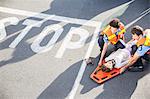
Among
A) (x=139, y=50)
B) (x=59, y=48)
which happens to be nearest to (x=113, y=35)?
(x=139, y=50)

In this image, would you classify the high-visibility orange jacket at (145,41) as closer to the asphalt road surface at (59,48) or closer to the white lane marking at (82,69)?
the asphalt road surface at (59,48)

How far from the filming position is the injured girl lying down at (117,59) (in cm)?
977

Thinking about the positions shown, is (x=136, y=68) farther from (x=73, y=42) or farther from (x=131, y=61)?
(x=73, y=42)

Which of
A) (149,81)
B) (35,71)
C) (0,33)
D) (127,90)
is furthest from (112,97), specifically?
(0,33)

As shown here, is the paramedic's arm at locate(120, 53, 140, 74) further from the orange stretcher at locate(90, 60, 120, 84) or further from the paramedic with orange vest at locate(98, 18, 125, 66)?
the paramedic with orange vest at locate(98, 18, 125, 66)

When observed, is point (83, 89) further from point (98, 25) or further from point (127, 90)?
point (98, 25)

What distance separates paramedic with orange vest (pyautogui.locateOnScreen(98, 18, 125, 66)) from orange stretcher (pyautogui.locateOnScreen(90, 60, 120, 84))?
1.11 feet

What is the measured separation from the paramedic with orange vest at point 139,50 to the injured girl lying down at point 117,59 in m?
0.14

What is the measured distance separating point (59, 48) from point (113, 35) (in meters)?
1.88

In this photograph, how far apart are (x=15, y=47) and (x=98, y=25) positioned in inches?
119

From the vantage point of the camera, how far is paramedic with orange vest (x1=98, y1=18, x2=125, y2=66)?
987 centimetres

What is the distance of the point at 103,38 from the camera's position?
10.1 meters

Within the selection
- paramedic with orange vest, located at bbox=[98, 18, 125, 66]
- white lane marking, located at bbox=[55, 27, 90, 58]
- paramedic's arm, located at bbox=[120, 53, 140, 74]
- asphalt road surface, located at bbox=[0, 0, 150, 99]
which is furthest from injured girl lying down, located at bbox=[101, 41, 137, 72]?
white lane marking, located at bbox=[55, 27, 90, 58]

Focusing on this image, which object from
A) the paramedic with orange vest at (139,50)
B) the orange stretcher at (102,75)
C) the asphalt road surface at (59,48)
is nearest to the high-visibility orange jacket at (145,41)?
the paramedic with orange vest at (139,50)
